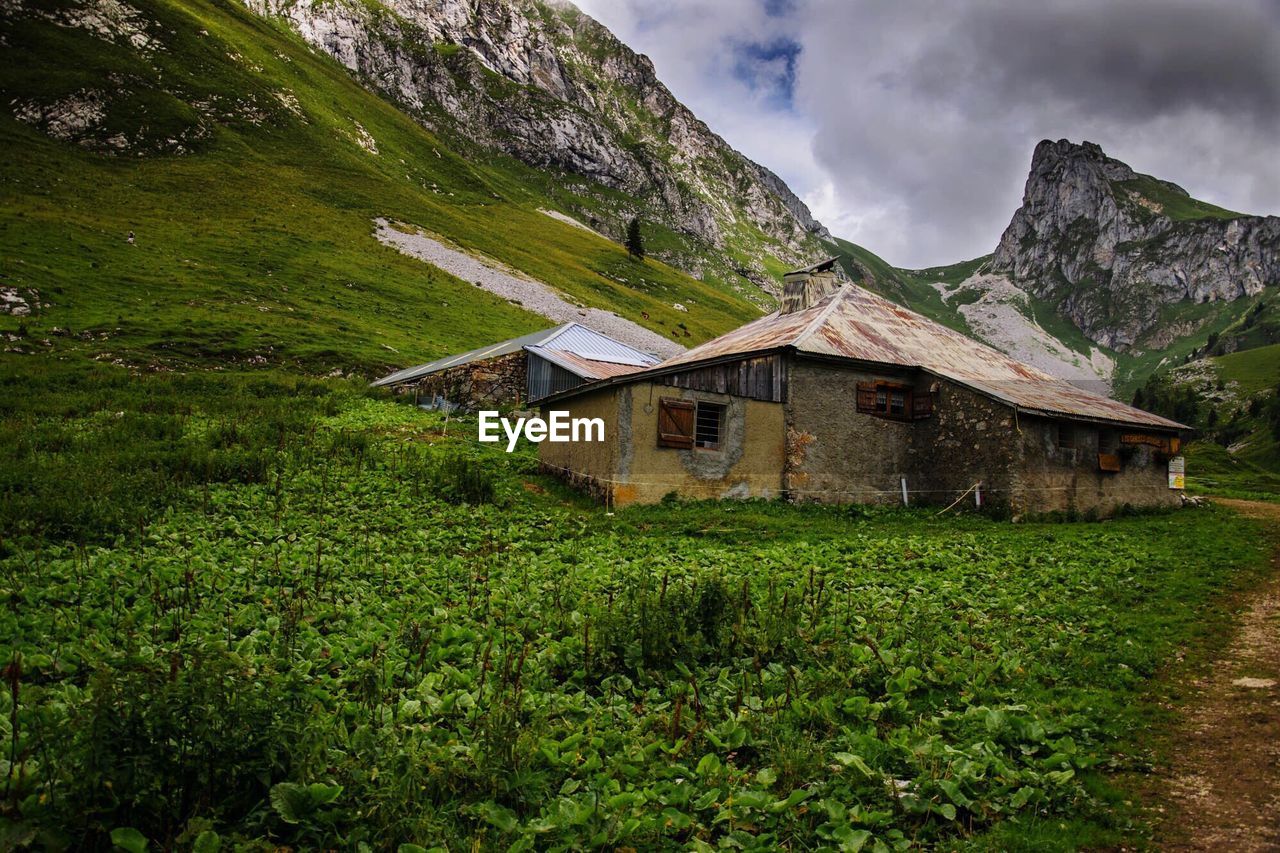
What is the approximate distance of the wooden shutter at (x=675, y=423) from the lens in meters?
20.6

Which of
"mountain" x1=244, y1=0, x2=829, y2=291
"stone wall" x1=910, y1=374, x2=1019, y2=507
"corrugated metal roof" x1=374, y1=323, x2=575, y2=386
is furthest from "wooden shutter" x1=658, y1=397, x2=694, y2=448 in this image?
"mountain" x1=244, y1=0, x2=829, y2=291

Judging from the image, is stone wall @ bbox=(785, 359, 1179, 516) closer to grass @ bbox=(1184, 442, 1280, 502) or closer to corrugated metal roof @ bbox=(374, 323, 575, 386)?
grass @ bbox=(1184, 442, 1280, 502)

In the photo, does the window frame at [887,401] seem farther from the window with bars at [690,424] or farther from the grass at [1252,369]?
the grass at [1252,369]

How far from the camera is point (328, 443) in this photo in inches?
805

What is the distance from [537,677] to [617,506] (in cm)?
1269

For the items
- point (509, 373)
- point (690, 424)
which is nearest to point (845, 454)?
point (690, 424)

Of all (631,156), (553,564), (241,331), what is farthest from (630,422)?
(631,156)

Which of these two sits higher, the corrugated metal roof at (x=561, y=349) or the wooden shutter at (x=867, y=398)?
the corrugated metal roof at (x=561, y=349)

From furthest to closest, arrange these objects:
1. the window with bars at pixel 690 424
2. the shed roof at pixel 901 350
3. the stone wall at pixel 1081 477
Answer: the shed roof at pixel 901 350 < the stone wall at pixel 1081 477 < the window with bars at pixel 690 424

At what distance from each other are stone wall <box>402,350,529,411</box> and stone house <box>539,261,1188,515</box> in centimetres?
1272

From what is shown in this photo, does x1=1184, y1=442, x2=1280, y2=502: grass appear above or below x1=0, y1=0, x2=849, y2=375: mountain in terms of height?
below

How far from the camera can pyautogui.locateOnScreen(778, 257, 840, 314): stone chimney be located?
31.8m

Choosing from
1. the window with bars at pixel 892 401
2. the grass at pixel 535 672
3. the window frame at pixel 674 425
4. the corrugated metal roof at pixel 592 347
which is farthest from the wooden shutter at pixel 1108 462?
the corrugated metal roof at pixel 592 347

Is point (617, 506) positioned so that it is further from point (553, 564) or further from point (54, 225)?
point (54, 225)
